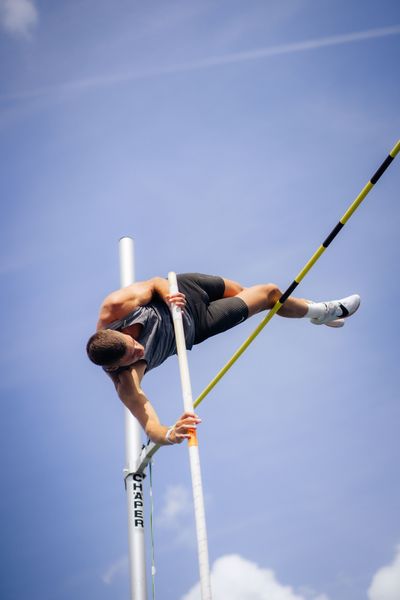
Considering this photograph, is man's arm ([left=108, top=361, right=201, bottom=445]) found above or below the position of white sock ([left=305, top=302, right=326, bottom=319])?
below

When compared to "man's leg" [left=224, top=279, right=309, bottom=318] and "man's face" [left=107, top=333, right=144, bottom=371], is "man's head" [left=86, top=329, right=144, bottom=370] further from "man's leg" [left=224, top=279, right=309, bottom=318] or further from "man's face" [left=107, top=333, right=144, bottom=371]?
"man's leg" [left=224, top=279, right=309, bottom=318]

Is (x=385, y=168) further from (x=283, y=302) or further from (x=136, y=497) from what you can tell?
(x=136, y=497)

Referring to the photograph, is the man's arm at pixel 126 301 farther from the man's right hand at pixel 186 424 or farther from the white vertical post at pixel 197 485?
the man's right hand at pixel 186 424

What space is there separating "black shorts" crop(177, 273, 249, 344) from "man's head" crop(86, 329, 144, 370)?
741mm

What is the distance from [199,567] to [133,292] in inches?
84.4

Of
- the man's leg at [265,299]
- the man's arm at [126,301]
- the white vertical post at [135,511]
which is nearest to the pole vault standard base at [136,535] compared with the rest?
the white vertical post at [135,511]

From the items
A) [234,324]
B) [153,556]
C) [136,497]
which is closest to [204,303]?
[234,324]

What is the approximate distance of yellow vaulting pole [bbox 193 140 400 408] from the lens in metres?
4.30

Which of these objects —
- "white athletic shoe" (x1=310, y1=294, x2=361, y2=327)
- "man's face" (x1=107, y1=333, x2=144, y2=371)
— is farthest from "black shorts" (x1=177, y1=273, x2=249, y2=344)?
"white athletic shoe" (x1=310, y1=294, x2=361, y2=327)

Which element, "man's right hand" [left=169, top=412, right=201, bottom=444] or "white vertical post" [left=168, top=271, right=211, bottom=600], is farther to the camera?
"man's right hand" [left=169, top=412, right=201, bottom=444]

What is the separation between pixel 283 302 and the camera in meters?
5.07

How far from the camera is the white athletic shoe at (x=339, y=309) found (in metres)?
5.76

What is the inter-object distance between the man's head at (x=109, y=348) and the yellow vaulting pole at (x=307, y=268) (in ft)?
3.55

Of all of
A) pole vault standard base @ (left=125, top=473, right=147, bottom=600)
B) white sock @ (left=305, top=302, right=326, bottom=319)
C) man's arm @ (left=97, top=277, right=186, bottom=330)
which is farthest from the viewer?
white sock @ (left=305, top=302, right=326, bottom=319)
